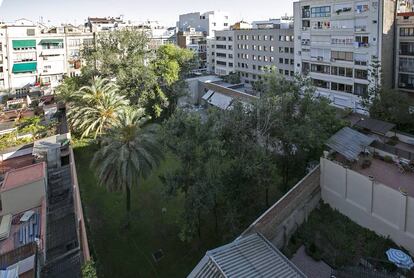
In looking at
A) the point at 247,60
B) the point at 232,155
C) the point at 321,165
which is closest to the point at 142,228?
the point at 232,155

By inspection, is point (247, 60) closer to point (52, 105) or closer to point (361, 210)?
point (52, 105)

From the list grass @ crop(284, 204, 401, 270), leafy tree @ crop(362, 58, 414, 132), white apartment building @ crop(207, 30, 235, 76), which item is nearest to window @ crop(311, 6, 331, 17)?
leafy tree @ crop(362, 58, 414, 132)

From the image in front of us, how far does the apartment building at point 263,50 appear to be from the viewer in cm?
5956

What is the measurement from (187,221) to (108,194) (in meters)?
10.1

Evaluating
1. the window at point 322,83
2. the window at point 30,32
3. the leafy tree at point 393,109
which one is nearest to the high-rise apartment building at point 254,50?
the window at point 322,83

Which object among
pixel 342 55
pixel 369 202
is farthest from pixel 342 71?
pixel 369 202

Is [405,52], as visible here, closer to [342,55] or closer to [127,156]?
[342,55]

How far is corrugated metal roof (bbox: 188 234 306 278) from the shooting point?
1403cm

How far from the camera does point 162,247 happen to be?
1945cm

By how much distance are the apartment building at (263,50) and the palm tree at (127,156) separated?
39.2 m

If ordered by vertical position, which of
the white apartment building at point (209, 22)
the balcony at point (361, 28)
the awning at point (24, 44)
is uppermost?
the white apartment building at point (209, 22)

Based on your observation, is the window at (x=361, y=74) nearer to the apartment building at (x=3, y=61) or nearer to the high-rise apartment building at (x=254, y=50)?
the high-rise apartment building at (x=254, y=50)

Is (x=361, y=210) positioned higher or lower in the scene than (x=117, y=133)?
lower

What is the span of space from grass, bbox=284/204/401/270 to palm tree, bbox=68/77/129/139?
59.0 feet
